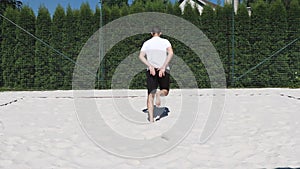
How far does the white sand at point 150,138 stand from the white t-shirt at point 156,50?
838 mm

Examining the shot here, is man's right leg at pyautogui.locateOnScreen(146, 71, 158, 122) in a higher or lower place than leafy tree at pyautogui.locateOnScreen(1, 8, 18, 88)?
lower

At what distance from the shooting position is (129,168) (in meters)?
2.76

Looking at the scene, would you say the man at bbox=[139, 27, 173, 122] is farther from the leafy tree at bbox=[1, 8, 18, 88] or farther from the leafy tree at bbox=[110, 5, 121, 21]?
the leafy tree at bbox=[1, 8, 18, 88]

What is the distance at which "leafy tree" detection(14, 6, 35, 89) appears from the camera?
10445mm

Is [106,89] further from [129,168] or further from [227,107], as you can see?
[129,168]

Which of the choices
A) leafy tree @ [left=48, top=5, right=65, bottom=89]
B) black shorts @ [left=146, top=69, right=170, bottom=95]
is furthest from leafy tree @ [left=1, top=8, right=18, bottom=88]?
black shorts @ [left=146, top=69, right=170, bottom=95]

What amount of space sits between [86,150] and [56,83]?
7.70 m

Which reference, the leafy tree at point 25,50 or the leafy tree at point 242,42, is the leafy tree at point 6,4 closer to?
the leafy tree at point 25,50

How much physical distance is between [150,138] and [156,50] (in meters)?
1.35

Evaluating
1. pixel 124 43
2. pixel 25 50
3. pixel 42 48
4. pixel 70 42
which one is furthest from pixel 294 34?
pixel 25 50

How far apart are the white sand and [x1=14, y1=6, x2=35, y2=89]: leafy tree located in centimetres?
477

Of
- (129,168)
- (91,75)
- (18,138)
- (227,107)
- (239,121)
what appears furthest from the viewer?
(91,75)

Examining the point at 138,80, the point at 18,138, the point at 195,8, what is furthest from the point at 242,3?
the point at 18,138

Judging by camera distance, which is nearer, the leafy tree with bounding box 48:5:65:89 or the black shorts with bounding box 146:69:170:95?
the black shorts with bounding box 146:69:170:95
